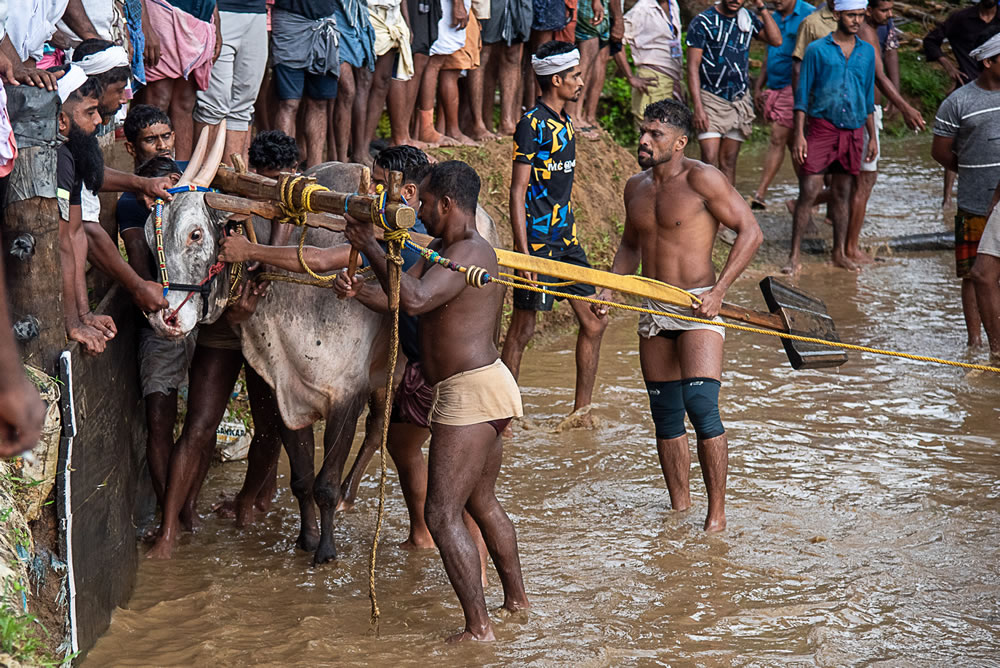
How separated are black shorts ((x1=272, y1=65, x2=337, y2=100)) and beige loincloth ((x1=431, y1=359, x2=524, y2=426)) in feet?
14.4

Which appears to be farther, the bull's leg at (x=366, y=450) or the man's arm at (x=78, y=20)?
the bull's leg at (x=366, y=450)

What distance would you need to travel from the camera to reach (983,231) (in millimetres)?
8805

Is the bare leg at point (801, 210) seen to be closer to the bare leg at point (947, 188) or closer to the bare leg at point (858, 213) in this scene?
the bare leg at point (858, 213)

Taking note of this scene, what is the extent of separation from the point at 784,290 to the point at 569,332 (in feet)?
12.5

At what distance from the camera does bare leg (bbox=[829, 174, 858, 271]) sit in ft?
39.6

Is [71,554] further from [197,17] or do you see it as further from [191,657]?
[197,17]

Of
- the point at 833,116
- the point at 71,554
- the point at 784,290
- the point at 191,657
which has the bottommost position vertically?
the point at 191,657

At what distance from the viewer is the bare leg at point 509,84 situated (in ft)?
37.1

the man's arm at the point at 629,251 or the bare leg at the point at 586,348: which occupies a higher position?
the man's arm at the point at 629,251

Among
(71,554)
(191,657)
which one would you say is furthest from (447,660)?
(71,554)

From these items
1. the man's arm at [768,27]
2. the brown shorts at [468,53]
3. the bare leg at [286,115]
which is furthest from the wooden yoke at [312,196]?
the man's arm at [768,27]

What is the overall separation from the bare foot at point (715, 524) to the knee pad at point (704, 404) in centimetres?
44

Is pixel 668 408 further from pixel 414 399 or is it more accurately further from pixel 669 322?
pixel 414 399

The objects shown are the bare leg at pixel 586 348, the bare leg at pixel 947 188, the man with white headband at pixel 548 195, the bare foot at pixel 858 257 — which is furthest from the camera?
the bare leg at pixel 947 188
